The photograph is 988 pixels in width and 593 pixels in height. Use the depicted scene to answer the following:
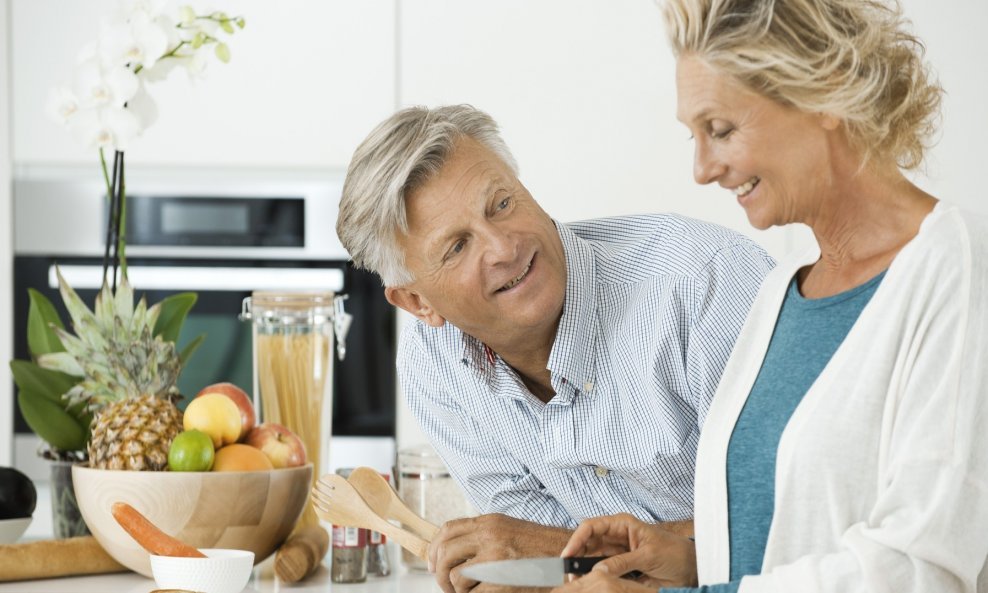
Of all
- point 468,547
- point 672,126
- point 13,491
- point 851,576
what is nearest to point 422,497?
point 468,547

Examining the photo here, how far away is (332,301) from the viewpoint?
1.77 metres

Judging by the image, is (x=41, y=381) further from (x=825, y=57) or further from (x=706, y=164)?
(x=825, y=57)

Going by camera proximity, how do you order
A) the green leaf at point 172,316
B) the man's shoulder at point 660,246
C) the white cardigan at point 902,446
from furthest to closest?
1. the green leaf at point 172,316
2. the man's shoulder at point 660,246
3. the white cardigan at point 902,446

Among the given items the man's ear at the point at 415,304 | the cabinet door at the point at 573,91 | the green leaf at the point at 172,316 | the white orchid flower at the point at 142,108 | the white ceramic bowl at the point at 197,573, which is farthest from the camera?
the cabinet door at the point at 573,91

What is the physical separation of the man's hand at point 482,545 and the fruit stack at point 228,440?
0.95 feet

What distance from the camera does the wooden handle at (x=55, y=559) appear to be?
1.51 metres

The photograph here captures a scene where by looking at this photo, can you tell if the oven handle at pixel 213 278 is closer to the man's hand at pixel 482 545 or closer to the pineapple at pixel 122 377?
the pineapple at pixel 122 377

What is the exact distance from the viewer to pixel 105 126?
164cm

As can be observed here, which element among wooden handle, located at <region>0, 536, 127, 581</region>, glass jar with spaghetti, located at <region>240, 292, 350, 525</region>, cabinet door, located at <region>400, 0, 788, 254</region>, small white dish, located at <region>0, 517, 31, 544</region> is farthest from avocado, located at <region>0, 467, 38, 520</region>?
cabinet door, located at <region>400, 0, 788, 254</region>

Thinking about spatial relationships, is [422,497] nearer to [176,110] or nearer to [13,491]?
[13,491]

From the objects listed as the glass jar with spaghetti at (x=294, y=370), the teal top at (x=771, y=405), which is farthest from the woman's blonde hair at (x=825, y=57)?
the glass jar with spaghetti at (x=294, y=370)

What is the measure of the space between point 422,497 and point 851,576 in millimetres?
827

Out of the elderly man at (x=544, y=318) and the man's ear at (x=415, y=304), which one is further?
the man's ear at (x=415, y=304)

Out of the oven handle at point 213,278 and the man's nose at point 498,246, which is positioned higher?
the man's nose at point 498,246
